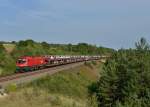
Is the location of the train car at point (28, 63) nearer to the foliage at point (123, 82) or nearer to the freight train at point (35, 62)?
the freight train at point (35, 62)

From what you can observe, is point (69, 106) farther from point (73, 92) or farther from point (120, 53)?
point (120, 53)

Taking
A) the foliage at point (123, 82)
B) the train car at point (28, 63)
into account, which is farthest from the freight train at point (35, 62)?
the foliage at point (123, 82)

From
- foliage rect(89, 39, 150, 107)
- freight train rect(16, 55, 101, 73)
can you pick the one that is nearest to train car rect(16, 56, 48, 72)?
freight train rect(16, 55, 101, 73)

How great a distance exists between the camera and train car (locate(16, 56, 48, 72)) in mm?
68500

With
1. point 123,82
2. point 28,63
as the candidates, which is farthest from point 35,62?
point 123,82

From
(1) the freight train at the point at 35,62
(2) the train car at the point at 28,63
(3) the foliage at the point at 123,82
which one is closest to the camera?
(3) the foliage at the point at 123,82

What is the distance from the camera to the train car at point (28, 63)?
68.5 metres

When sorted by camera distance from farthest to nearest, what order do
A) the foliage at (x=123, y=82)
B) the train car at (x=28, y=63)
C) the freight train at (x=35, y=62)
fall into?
1. the freight train at (x=35, y=62)
2. the train car at (x=28, y=63)
3. the foliage at (x=123, y=82)

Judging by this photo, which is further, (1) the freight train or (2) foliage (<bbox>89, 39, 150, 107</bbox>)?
(1) the freight train

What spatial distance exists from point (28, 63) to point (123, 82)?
1987 cm

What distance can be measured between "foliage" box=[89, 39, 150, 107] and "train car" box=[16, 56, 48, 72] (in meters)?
14.4

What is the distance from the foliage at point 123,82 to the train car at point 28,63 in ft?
47.2

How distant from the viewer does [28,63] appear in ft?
229

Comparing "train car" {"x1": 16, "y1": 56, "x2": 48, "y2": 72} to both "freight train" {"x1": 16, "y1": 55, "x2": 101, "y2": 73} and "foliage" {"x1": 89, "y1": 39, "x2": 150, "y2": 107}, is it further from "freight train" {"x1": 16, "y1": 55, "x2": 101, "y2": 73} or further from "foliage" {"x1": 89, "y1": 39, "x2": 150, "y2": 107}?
"foliage" {"x1": 89, "y1": 39, "x2": 150, "y2": 107}
